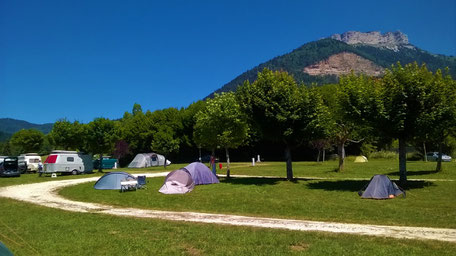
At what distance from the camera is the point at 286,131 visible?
21.3 m

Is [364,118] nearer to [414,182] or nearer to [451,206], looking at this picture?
[414,182]

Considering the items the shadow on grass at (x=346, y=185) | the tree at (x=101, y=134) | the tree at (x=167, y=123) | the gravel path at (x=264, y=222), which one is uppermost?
the tree at (x=167, y=123)

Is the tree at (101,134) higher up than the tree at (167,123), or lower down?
lower down

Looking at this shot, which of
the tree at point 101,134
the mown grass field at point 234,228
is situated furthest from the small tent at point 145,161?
the mown grass field at point 234,228

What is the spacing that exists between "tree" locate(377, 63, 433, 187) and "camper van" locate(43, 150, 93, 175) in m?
29.5

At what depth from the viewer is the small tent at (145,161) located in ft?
171

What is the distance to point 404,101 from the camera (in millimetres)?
18422

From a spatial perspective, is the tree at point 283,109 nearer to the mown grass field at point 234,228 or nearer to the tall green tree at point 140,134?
the mown grass field at point 234,228

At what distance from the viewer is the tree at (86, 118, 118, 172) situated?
128 ft

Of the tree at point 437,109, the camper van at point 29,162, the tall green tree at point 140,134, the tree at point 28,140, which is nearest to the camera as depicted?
the tree at point 437,109

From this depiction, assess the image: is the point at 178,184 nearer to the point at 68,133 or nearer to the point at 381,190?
the point at 381,190

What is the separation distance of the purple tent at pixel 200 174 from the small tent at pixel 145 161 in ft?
101

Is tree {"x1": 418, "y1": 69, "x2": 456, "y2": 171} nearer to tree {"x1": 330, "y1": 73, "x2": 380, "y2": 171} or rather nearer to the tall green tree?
tree {"x1": 330, "y1": 73, "x2": 380, "y2": 171}

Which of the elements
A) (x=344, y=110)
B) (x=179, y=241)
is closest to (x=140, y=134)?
(x=344, y=110)
